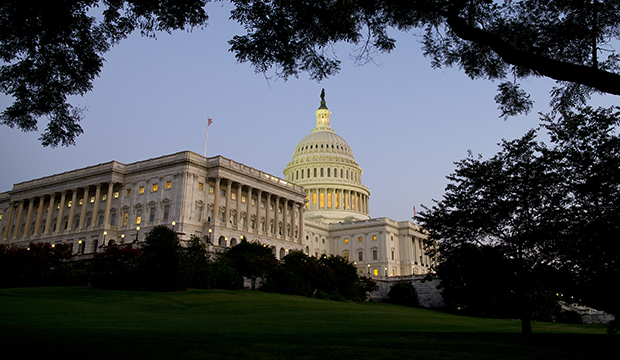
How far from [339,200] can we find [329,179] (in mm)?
6511

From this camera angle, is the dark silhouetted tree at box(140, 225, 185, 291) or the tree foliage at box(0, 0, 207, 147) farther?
the dark silhouetted tree at box(140, 225, 185, 291)

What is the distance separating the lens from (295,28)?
52.2 ft

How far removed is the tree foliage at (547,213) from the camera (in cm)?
1869

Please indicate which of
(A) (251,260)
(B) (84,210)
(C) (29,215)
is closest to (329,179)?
(B) (84,210)

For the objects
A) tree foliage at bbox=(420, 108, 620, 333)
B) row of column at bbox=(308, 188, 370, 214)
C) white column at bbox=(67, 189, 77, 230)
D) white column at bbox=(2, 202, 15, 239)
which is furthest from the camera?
row of column at bbox=(308, 188, 370, 214)

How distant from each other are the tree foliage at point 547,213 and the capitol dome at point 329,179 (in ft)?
352

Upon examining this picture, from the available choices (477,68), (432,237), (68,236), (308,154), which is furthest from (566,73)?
(308,154)

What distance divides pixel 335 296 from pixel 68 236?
48.0 metres

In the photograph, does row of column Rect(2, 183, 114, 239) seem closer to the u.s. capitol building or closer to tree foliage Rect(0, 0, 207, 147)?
the u.s. capitol building

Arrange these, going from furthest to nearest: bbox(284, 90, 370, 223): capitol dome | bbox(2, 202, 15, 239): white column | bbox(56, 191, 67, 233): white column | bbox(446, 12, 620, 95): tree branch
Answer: bbox(284, 90, 370, 223): capitol dome
bbox(2, 202, 15, 239): white column
bbox(56, 191, 67, 233): white column
bbox(446, 12, 620, 95): tree branch

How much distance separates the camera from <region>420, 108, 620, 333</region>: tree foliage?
61.3 ft

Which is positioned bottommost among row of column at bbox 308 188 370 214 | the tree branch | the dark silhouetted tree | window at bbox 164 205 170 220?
the dark silhouetted tree

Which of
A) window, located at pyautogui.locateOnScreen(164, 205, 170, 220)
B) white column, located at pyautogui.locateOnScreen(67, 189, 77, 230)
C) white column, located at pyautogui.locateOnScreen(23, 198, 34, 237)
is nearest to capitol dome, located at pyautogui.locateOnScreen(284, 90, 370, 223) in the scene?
window, located at pyautogui.locateOnScreen(164, 205, 170, 220)

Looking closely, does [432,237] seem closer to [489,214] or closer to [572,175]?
→ [489,214]
